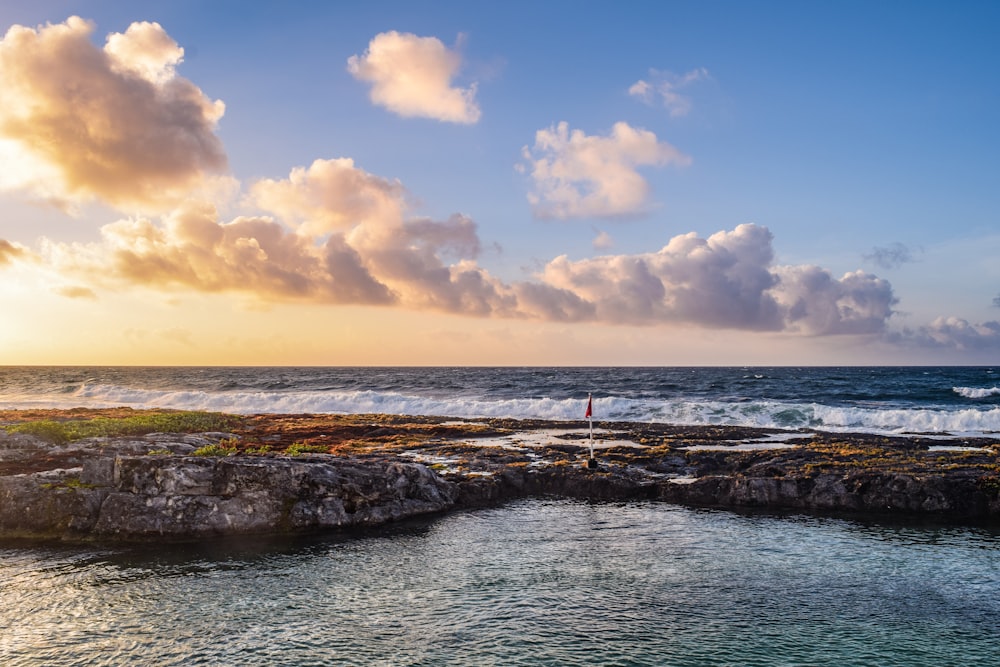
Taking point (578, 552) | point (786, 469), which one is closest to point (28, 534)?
point (578, 552)

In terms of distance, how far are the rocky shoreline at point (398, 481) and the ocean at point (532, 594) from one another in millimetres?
1277

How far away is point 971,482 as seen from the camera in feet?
80.1

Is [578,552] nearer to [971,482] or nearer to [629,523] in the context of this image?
[629,523]

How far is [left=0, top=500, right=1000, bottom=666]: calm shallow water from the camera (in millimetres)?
12203

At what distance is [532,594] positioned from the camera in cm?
1524

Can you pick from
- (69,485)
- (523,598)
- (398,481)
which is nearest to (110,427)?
(69,485)

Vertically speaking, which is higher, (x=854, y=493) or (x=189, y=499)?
(x=189, y=499)

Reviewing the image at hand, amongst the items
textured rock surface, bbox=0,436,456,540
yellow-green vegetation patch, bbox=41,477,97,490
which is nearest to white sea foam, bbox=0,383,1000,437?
textured rock surface, bbox=0,436,456,540

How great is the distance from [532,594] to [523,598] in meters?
0.38

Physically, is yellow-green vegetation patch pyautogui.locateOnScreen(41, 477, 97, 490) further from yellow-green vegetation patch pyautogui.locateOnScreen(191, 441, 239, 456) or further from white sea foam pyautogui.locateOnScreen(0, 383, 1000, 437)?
white sea foam pyautogui.locateOnScreen(0, 383, 1000, 437)

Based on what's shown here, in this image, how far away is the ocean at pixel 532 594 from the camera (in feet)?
40.1

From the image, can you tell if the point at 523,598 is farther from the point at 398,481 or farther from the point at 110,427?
the point at 110,427

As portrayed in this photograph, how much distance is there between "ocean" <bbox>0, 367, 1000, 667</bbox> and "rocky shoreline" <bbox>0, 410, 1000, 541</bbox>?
1277 millimetres

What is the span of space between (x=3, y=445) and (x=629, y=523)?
29.1 metres
